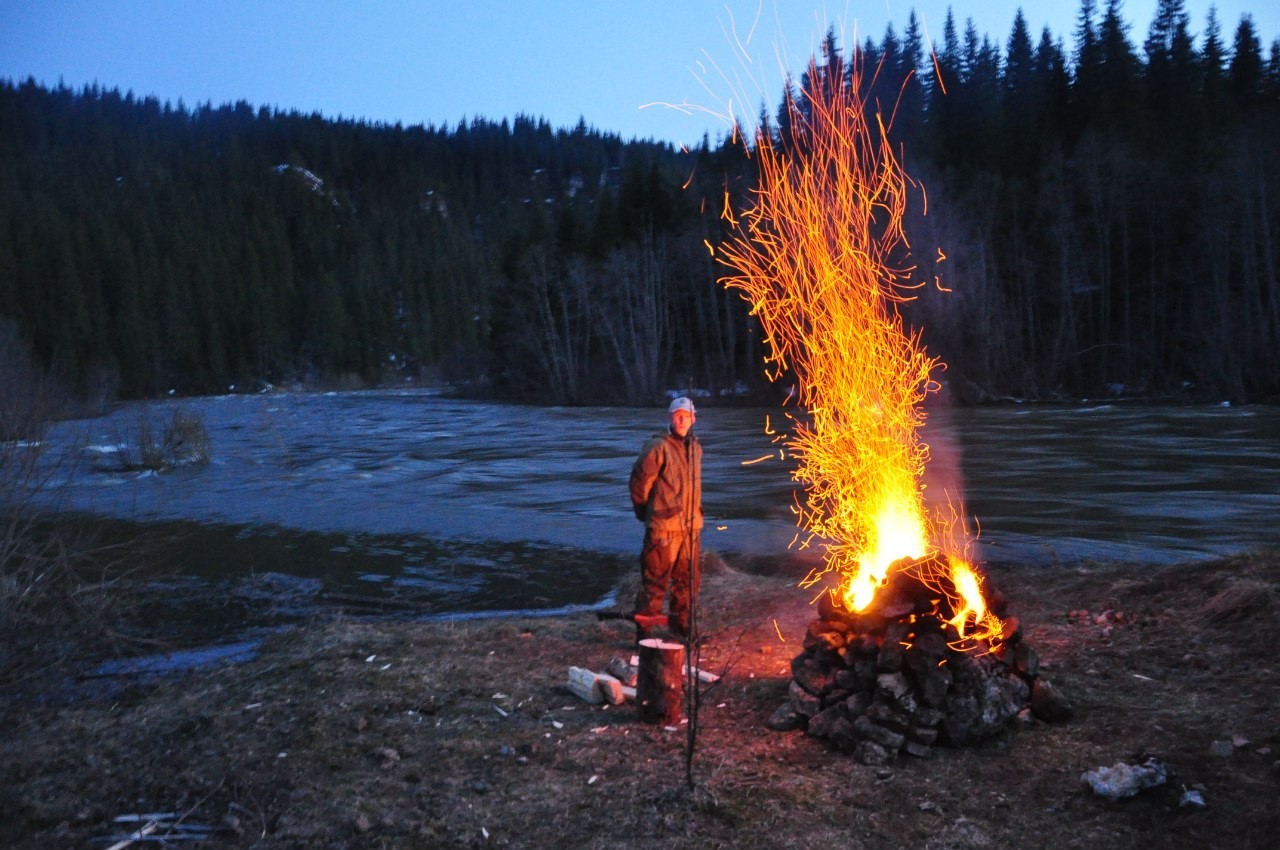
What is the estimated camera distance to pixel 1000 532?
14203 mm

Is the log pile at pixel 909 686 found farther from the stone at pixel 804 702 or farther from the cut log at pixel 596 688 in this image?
the cut log at pixel 596 688

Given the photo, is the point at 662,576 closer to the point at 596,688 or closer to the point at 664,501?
the point at 664,501

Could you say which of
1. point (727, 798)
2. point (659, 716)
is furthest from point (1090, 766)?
point (659, 716)

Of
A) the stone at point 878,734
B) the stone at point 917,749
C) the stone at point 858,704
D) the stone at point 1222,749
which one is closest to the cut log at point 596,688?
the stone at point 858,704

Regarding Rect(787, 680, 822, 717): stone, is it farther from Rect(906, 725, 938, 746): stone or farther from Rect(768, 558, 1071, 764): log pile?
Rect(906, 725, 938, 746): stone

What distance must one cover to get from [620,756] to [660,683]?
626mm

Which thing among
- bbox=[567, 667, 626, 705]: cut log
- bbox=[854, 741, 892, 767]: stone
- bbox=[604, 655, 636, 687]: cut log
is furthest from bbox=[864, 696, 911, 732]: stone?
bbox=[604, 655, 636, 687]: cut log

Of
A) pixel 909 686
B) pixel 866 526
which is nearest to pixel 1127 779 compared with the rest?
pixel 909 686

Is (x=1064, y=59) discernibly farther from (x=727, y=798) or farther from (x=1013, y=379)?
(x=727, y=798)

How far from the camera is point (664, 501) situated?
7.51 m

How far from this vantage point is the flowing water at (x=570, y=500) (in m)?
12.8

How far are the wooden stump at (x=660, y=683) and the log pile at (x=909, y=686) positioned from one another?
67 cm

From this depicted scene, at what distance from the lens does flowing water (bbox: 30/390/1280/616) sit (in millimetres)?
12812

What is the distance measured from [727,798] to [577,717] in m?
1.69
